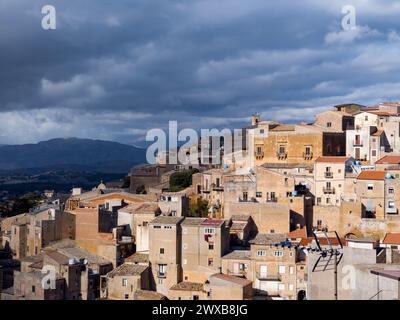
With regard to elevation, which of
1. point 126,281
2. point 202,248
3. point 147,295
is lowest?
point 147,295

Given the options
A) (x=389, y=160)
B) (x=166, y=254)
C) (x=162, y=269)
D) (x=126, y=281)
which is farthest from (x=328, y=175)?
(x=126, y=281)

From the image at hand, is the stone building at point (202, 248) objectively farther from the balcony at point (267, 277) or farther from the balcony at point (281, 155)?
the balcony at point (281, 155)

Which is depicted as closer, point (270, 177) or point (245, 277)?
point (245, 277)

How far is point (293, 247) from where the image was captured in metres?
30.6

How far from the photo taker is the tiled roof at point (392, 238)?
3119 centimetres

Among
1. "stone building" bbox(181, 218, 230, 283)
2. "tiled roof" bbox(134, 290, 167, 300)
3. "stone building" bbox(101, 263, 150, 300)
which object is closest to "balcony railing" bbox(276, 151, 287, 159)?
"stone building" bbox(181, 218, 230, 283)

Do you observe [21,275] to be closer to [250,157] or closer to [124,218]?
[124,218]

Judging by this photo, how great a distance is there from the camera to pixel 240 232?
1312 inches

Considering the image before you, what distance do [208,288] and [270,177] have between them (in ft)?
29.1

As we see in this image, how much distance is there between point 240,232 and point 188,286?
425 centimetres

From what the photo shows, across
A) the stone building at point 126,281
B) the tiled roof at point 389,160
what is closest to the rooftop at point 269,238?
the stone building at point 126,281

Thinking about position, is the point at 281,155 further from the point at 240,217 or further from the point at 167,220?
the point at 167,220

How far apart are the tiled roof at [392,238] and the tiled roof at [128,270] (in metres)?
12.1

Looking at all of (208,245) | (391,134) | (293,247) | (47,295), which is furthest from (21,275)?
(391,134)
